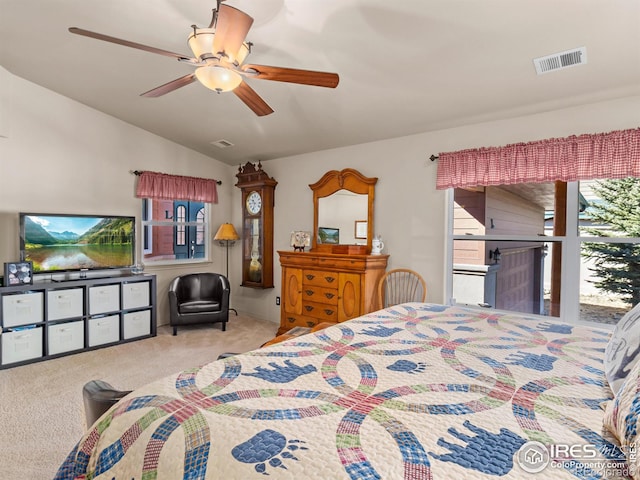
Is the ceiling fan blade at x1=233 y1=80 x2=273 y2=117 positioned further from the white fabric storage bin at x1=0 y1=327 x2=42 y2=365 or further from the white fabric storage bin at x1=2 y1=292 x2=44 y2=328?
the white fabric storage bin at x1=0 y1=327 x2=42 y2=365

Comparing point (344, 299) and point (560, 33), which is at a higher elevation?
point (560, 33)

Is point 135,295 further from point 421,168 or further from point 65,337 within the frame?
point 421,168

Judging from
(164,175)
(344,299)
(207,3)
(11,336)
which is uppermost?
(207,3)

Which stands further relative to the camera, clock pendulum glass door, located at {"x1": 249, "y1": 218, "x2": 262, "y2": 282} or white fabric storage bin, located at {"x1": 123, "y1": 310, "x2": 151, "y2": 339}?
clock pendulum glass door, located at {"x1": 249, "y1": 218, "x2": 262, "y2": 282}

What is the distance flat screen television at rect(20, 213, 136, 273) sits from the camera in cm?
360

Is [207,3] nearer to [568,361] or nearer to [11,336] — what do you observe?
[568,361]

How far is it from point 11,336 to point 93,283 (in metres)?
0.80

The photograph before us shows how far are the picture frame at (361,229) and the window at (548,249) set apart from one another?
99cm

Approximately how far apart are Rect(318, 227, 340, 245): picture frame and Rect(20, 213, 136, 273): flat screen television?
2369 millimetres

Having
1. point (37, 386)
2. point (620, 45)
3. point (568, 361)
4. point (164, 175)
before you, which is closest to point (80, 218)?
point (164, 175)

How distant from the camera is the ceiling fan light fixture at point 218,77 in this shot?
193 centimetres

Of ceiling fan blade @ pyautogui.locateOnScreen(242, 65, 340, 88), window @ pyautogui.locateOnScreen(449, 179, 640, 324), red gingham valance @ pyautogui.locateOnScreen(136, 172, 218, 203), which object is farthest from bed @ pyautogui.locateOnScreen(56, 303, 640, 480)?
red gingham valance @ pyautogui.locateOnScreen(136, 172, 218, 203)

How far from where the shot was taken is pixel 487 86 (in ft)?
8.80

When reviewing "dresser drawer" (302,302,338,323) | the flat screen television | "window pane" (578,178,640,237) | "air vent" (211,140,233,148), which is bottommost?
"dresser drawer" (302,302,338,323)
